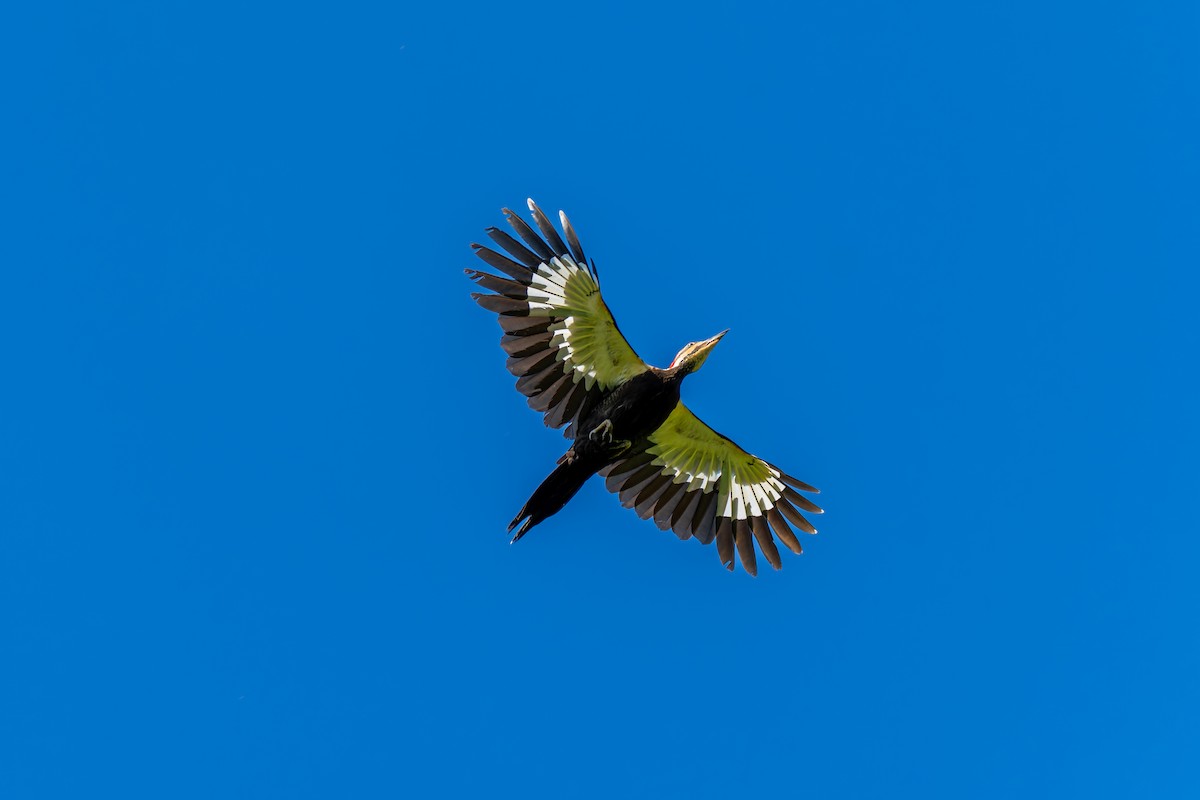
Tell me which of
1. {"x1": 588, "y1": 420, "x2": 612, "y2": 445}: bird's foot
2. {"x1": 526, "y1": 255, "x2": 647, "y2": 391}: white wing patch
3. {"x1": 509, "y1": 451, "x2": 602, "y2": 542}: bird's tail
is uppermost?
{"x1": 526, "y1": 255, "x2": 647, "y2": 391}: white wing patch

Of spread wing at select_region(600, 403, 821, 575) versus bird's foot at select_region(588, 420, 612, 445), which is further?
spread wing at select_region(600, 403, 821, 575)

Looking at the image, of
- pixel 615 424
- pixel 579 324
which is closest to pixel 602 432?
pixel 615 424

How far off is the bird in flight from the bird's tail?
2 cm

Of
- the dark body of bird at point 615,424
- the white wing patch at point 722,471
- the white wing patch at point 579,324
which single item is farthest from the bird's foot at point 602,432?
the white wing patch at point 722,471

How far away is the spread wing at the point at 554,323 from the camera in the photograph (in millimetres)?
18500

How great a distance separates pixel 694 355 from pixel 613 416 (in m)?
1.37

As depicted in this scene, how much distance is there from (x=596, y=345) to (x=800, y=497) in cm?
412

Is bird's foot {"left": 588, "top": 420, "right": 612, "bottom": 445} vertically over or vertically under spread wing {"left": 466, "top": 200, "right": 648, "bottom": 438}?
under

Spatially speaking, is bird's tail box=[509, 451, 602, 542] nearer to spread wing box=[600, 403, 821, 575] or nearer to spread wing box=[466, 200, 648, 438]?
spread wing box=[466, 200, 648, 438]

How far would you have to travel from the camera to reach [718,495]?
2125 cm

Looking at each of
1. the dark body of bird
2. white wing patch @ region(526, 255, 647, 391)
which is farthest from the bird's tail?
white wing patch @ region(526, 255, 647, 391)

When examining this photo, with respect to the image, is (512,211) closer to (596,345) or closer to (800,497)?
(596,345)

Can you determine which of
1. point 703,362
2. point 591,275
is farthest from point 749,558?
point 591,275

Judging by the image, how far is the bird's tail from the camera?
18.6m
